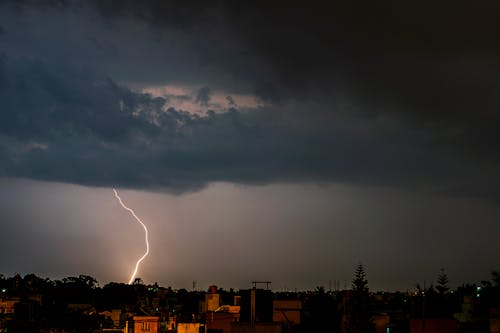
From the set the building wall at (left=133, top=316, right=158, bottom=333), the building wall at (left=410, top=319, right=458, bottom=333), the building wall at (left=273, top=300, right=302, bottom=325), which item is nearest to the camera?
the building wall at (left=410, top=319, right=458, bottom=333)

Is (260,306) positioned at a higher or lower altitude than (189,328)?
higher

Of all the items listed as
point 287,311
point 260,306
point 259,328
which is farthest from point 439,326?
point 260,306

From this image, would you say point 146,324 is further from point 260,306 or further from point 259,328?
point 259,328

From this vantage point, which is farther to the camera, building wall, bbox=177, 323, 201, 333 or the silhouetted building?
building wall, bbox=177, 323, 201, 333

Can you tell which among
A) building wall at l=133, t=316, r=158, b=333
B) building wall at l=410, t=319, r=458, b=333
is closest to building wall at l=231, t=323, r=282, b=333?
building wall at l=410, t=319, r=458, b=333

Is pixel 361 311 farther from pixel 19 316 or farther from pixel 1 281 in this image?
pixel 1 281

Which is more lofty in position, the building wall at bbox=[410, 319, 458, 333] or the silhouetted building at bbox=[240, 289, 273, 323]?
the silhouetted building at bbox=[240, 289, 273, 323]

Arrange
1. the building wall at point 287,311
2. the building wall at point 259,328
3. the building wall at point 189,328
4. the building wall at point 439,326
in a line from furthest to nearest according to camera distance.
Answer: the building wall at point 189,328 < the building wall at point 287,311 < the building wall at point 439,326 < the building wall at point 259,328

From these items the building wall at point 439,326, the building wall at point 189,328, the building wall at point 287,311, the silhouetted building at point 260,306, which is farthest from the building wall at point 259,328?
the building wall at point 189,328

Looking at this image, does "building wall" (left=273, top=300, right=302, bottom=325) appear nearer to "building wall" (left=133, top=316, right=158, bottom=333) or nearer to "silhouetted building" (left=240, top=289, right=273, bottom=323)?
"silhouetted building" (left=240, top=289, right=273, bottom=323)

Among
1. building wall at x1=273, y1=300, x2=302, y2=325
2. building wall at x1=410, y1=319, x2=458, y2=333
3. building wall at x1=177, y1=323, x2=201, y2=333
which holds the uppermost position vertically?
building wall at x1=273, y1=300, x2=302, y2=325

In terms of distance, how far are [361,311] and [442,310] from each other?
10.9m

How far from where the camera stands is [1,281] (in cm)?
16950

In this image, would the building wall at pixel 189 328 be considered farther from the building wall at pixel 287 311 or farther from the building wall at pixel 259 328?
the building wall at pixel 259 328
